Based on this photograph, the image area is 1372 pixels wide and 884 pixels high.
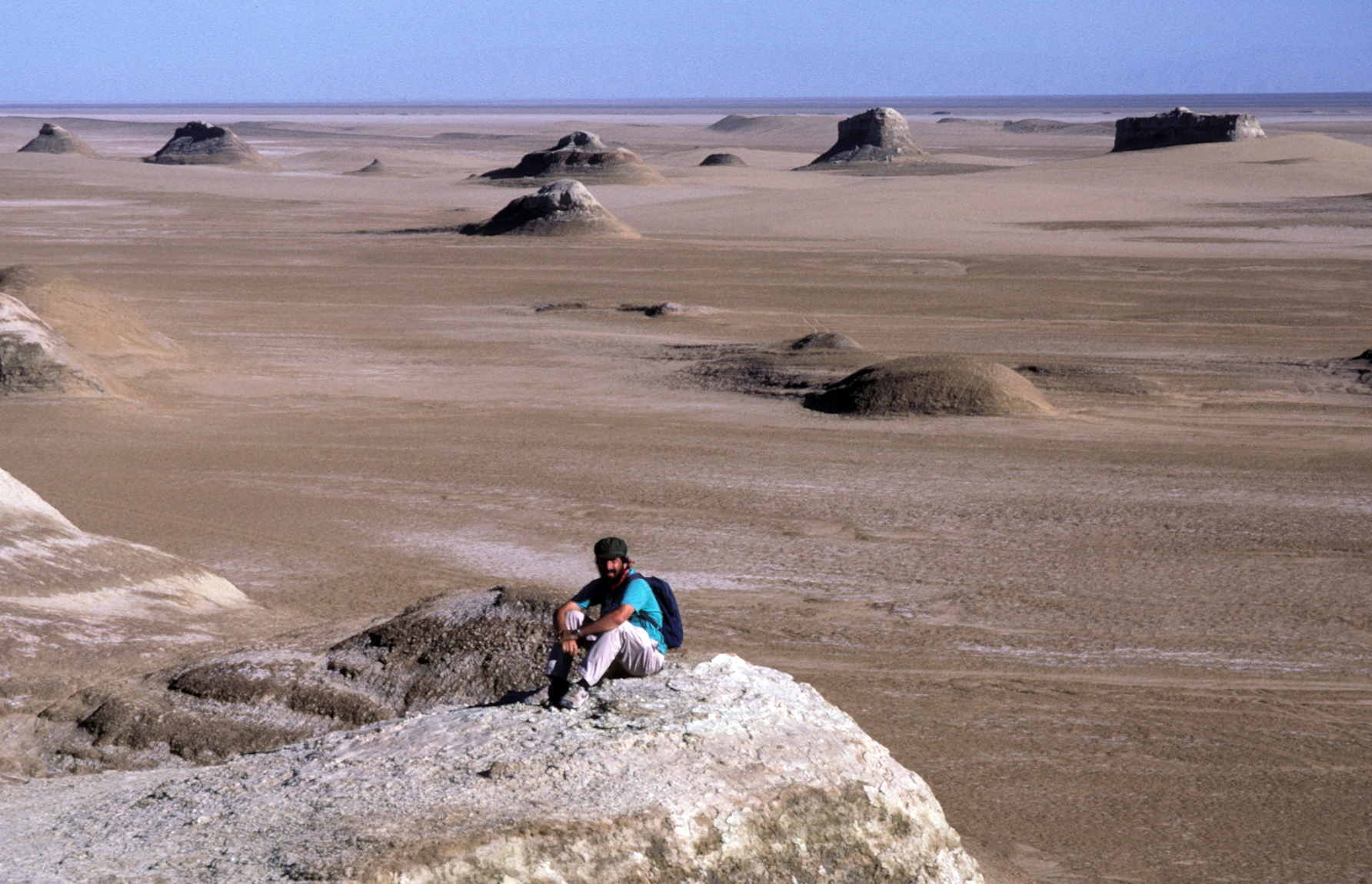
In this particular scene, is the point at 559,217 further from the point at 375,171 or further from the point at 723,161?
the point at 375,171

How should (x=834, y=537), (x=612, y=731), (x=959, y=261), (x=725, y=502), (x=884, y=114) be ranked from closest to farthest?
(x=612, y=731)
(x=834, y=537)
(x=725, y=502)
(x=959, y=261)
(x=884, y=114)

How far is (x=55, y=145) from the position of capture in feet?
235

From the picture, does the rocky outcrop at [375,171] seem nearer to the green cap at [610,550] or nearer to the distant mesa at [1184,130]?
the distant mesa at [1184,130]

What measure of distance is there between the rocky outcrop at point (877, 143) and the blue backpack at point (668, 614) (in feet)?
193

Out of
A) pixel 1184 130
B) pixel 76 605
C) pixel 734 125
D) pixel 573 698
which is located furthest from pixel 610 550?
pixel 734 125

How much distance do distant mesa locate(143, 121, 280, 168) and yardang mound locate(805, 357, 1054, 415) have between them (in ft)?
192

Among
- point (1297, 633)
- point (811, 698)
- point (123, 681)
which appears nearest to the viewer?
point (811, 698)

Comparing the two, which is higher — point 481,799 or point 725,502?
point 481,799

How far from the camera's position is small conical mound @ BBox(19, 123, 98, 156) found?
71312 mm

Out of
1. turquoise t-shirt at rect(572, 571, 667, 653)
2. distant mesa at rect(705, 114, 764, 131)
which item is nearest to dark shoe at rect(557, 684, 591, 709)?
turquoise t-shirt at rect(572, 571, 667, 653)

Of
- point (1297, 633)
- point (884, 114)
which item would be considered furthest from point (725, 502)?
point (884, 114)

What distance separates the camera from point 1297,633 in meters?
8.37

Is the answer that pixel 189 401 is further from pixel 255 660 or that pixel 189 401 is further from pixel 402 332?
pixel 255 660

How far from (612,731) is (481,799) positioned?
0.56m
